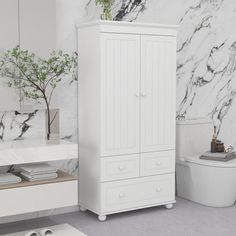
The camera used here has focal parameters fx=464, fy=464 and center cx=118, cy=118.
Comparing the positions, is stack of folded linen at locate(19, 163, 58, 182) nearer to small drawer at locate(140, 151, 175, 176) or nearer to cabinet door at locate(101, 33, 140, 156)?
cabinet door at locate(101, 33, 140, 156)

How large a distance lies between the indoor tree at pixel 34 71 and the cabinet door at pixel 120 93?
1.17ft

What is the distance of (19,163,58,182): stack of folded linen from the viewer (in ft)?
11.5

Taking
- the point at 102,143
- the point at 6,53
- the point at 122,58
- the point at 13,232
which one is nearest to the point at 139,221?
the point at 102,143

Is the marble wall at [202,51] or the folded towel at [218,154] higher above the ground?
the marble wall at [202,51]

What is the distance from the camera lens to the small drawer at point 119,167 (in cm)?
386

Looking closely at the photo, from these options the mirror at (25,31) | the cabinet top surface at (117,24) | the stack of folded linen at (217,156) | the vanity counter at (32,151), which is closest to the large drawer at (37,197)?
the vanity counter at (32,151)

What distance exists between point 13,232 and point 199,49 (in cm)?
259

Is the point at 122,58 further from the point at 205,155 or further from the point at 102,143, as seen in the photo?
the point at 205,155

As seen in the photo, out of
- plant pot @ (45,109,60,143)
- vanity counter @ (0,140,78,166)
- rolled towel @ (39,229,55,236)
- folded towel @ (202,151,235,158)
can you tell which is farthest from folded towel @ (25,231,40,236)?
folded towel @ (202,151,235,158)

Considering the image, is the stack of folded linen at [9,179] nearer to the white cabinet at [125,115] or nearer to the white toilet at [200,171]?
the white cabinet at [125,115]

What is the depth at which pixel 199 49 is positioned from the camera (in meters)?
4.81

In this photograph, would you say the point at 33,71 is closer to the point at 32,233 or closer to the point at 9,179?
the point at 9,179

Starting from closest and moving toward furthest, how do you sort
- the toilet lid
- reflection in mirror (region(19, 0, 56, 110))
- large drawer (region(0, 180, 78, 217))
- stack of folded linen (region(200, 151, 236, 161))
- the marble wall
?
large drawer (region(0, 180, 78, 217))
reflection in mirror (region(19, 0, 56, 110))
the toilet lid
stack of folded linen (region(200, 151, 236, 161))
the marble wall

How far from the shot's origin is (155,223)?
12.6 ft
